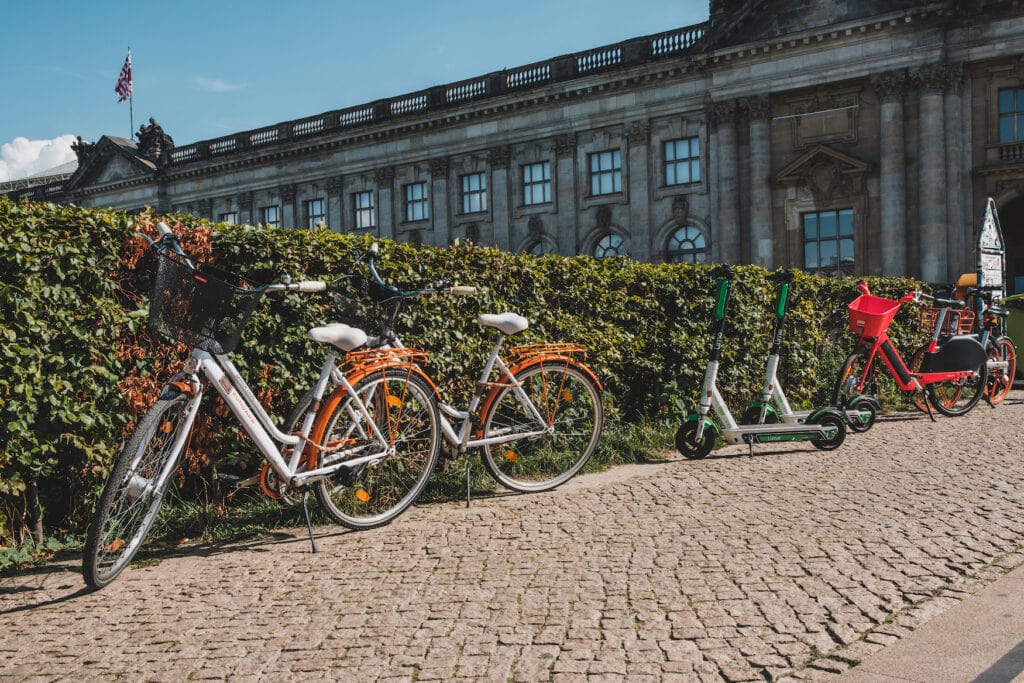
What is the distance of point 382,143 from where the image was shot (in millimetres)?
44750

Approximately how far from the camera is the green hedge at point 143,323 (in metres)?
4.61

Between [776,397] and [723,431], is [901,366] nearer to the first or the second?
[776,397]

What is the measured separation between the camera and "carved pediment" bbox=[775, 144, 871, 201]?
31.0 meters

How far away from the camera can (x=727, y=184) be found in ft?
110

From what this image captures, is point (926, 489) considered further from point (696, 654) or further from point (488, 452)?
point (696, 654)

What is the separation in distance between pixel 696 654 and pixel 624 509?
90.8 inches

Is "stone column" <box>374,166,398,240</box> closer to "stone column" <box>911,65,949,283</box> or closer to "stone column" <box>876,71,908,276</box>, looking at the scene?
"stone column" <box>876,71,908,276</box>

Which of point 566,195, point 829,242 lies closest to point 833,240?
point 829,242

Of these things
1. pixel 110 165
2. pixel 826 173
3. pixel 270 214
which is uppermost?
pixel 110 165

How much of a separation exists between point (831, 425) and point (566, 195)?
3182cm

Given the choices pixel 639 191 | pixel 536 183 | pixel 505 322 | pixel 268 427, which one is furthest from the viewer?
pixel 536 183

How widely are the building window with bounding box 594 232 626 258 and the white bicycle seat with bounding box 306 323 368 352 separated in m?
33.0

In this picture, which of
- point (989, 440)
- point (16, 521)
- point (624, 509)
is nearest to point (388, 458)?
point (624, 509)

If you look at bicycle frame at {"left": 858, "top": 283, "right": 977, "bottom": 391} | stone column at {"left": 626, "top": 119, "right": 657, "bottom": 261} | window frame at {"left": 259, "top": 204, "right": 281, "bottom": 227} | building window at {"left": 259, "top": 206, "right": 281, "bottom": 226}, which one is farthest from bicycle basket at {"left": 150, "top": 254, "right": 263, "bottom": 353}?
building window at {"left": 259, "top": 206, "right": 281, "bottom": 226}
